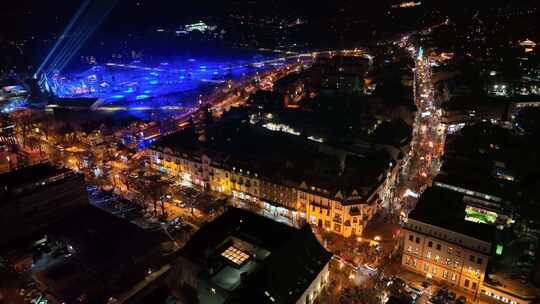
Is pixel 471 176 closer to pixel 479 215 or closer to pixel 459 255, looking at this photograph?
pixel 479 215

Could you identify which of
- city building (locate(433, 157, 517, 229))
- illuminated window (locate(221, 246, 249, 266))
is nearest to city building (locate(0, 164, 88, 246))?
illuminated window (locate(221, 246, 249, 266))

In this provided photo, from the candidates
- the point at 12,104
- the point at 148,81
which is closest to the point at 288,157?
the point at 12,104

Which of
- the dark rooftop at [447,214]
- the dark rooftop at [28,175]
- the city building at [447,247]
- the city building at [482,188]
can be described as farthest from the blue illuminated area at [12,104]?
the city building at [482,188]

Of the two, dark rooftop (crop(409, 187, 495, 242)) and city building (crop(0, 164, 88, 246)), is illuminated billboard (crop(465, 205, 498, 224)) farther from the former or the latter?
city building (crop(0, 164, 88, 246))

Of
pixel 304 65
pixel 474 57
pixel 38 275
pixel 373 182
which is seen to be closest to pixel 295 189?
pixel 373 182

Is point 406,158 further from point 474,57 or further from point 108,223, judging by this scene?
point 474,57

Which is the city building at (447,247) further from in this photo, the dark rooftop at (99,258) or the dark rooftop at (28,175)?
the dark rooftop at (28,175)
